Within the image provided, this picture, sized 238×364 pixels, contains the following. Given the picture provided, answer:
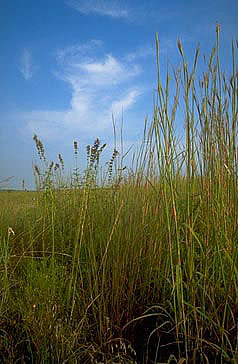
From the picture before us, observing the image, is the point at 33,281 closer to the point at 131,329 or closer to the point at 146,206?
the point at 131,329

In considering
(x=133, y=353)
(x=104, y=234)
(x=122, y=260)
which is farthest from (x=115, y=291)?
(x=104, y=234)

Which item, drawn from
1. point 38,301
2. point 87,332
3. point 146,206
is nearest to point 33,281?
point 38,301

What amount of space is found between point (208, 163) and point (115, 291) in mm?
707

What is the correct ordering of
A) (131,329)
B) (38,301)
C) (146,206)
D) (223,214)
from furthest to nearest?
(146,206) → (131,329) → (38,301) → (223,214)

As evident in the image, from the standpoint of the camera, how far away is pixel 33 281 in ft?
5.16

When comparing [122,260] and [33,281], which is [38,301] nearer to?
[33,281]

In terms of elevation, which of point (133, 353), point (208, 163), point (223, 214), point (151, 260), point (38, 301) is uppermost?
point (208, 163)

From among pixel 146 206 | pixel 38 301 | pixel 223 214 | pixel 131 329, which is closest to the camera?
pixel 223 214

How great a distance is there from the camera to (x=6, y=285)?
5.48ft

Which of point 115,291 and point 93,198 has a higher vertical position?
point 93,198

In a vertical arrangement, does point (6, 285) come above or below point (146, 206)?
below

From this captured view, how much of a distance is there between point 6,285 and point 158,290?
2.33 ft

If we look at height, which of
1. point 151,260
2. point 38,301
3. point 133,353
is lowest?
→ point 133,353

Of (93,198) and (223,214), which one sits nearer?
(223,214)
